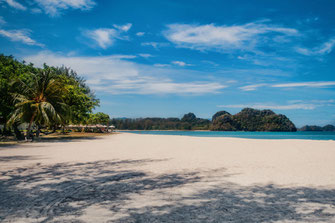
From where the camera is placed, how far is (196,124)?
185 m

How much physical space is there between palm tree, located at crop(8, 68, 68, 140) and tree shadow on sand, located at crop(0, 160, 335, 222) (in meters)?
18.0

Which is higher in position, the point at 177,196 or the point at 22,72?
the point at 22,72

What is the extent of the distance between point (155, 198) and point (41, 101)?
75.8 ft

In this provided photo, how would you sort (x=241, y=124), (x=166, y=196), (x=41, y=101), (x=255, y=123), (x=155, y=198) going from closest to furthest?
1. (x=155, y=198)
2. (x=166, y=196)
3. (x=41, y=101)
4. (x=255, y=123)
5. (x=241, y=124)

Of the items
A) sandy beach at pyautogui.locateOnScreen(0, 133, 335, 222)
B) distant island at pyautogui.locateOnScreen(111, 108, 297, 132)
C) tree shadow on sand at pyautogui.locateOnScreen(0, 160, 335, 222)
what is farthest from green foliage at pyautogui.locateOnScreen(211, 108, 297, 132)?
tree shadow on sand at pyautogui.locateOnScreen(0, 160, 335, 222)

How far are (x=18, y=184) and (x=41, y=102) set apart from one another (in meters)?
19.8

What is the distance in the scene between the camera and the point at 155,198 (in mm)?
5176

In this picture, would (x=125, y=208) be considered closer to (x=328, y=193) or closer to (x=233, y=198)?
(x=233, y=198)

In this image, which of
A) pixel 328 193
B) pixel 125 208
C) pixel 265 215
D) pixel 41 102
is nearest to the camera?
pixel 265 215

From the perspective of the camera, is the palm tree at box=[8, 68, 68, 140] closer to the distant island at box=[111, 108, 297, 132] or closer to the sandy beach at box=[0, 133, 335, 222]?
the sandy beach at box=[0, 133, 335, 222]

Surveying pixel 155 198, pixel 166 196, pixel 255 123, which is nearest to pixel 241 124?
pixel 255 123

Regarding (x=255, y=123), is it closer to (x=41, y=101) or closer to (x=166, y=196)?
(x=41, y=101)

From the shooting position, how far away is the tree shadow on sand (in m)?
4.05

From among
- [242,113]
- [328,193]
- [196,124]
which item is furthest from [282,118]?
[328,193]
